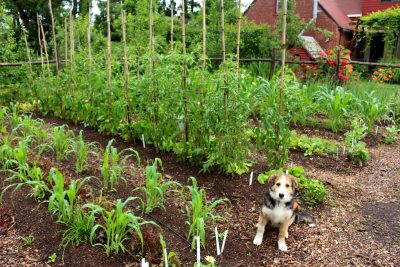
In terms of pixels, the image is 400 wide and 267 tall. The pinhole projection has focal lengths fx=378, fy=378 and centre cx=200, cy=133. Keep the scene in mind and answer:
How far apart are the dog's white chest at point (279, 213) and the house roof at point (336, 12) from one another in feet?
54.4

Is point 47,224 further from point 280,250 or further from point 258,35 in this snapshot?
point 258,35

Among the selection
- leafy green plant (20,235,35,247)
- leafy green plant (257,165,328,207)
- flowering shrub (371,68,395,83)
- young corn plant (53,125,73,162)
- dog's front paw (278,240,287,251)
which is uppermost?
flowering shrub (371,68,395,83)

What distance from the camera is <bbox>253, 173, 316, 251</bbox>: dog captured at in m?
3.15

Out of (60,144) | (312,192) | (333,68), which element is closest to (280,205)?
(312,192)

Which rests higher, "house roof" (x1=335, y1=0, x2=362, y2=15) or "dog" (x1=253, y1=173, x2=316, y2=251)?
"house roof" (x1=335, y1=0, x2=362, y2=15)

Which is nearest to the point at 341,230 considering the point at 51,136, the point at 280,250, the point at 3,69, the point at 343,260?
the point at 343,260

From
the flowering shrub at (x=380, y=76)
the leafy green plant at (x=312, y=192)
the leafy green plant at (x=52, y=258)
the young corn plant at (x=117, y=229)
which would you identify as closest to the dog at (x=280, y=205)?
the leafy green plant at (x=312, y=192)

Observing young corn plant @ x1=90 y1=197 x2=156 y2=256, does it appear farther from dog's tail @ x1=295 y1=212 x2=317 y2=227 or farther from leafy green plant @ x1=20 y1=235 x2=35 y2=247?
dog's tail @ x1=295 y1=212 x2=317 y2=227

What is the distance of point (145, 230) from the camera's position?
3.18m

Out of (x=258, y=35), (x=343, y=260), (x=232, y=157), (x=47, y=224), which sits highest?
(x=258, y=35)

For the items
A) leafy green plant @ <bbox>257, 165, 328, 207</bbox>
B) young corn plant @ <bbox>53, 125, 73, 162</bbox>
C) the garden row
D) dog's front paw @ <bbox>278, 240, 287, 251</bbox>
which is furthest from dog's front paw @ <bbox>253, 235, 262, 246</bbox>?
young corn plant @ <bbox>53, 125, 73, 162</bbox>

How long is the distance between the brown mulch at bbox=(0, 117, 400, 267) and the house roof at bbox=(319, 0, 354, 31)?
14711 millimetres

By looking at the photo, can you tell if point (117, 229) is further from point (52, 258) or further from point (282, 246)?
point (282, 246)

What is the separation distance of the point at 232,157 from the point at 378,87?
618 cm
